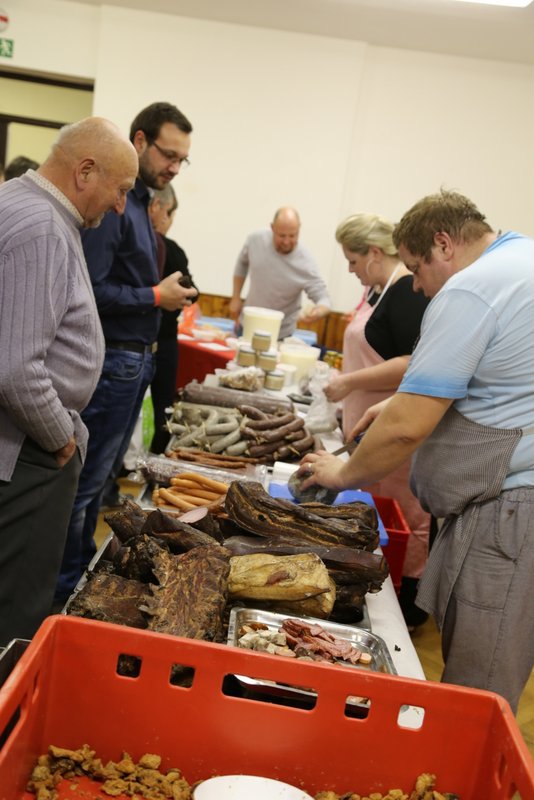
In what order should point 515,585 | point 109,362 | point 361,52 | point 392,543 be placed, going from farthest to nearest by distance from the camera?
1. point 361,52
2. point 109,362
3. point 392,543
4. point 515,585

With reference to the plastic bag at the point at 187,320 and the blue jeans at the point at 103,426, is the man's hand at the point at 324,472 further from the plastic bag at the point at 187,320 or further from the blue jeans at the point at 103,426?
the plastic bag at the point at 187,320

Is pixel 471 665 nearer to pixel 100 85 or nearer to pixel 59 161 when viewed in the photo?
pixel 59 161

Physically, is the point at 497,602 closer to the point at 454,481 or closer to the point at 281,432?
the point at 454,481

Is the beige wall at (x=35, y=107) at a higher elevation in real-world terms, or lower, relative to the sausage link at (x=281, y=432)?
higher

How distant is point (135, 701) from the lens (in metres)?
1.16

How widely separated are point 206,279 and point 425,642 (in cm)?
637

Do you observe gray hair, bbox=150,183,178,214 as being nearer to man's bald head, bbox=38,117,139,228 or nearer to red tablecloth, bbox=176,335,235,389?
red tablecloth, bbox=176,335,235,389

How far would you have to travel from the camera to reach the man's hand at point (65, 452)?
233 centimetres

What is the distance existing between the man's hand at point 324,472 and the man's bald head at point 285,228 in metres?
4.71

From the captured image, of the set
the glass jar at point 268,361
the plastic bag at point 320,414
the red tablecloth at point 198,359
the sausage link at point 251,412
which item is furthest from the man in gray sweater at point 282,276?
the sausage link at point 251,412

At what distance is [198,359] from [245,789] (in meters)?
5.12

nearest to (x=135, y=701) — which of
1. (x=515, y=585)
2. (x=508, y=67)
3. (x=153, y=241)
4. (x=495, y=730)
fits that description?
(x=495, y=730)

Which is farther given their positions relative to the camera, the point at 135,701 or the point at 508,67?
the point at 508,67

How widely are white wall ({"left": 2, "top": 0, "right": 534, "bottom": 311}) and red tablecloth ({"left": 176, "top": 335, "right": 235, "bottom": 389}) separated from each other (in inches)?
134
